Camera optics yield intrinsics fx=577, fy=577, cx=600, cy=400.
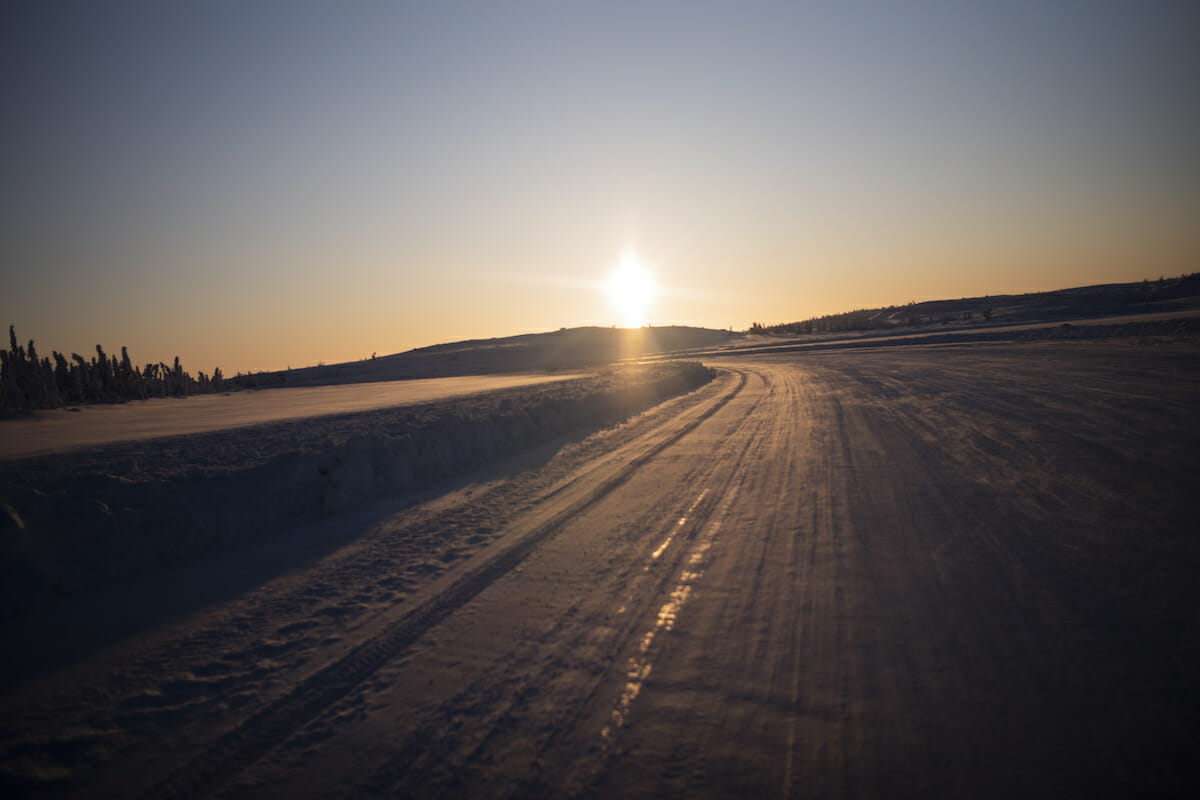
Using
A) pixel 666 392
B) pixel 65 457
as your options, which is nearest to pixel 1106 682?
pixel 65 457

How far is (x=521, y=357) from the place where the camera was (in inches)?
1828

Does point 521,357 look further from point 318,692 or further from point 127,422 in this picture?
point 318,692

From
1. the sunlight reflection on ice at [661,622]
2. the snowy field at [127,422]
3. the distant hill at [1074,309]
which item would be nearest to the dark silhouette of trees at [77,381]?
the snowy field at [127,422]

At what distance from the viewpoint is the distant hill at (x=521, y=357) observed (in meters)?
33.1

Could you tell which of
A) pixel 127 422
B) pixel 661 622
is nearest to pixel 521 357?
pixel 127 422

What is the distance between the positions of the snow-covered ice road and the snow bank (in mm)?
920

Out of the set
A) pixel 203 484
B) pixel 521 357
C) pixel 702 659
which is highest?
pixel 521 357

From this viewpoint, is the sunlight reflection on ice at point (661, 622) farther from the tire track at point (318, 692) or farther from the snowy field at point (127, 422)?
the snowy field at point (127, 422)

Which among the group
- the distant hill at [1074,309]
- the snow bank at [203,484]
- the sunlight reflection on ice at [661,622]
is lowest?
the sunlight reflection on ice at [661,622]

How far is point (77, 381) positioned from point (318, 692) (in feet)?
51.6

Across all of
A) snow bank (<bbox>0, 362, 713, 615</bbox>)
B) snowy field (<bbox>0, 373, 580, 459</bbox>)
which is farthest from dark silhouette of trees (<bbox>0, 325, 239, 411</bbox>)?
snow bank (<bbox>0, 362, 713, 615</bbox>)

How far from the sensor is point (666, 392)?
16375 millimetres

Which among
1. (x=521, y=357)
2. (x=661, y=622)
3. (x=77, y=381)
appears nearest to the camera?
(x=661, y=622)

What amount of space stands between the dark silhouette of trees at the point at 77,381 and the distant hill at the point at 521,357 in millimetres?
7737
